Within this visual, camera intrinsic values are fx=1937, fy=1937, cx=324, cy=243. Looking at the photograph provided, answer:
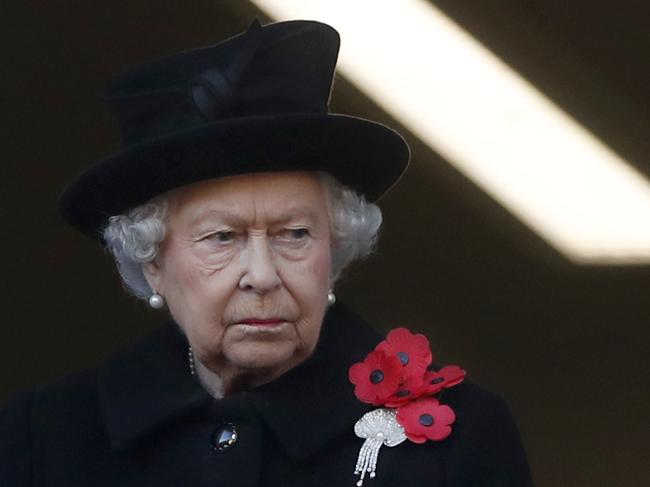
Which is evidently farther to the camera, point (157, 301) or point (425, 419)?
point (157, 301)

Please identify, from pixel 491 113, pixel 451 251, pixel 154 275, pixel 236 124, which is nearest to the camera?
pixel 236 124

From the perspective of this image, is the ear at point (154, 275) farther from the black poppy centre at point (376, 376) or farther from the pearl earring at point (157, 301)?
the black poppy centre at point (376, 376)

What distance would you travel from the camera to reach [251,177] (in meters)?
3.27

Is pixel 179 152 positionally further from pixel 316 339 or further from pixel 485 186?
pixel 485 186

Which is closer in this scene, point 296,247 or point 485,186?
point 296,247

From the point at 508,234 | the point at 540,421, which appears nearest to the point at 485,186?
the point at 508,234

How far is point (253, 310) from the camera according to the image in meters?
3.23

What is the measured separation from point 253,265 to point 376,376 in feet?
0.99

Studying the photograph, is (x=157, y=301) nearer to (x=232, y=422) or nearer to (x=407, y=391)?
(x=232, y=422)

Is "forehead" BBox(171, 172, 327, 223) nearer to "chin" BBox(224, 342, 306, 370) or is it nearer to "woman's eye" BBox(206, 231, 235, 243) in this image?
"woman's eye" BBox(206, 231, 235, 243)

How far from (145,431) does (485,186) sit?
1.92m

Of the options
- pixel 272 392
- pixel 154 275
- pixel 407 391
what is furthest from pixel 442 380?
pixel 154 275

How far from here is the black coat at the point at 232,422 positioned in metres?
3.25

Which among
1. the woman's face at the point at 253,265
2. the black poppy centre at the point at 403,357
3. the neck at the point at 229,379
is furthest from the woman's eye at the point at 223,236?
the black poppy centre at the point at 403,357
